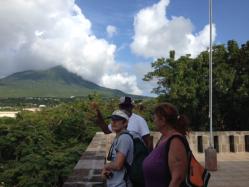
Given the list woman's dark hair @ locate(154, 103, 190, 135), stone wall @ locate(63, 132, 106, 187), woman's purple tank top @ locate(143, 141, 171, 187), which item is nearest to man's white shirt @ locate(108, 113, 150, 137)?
stone wall @ locate(63, 132, 106, 187)

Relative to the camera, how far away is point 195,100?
26688mm

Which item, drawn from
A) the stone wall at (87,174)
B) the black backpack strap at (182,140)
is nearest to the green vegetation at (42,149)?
the stone wall at (87,174)

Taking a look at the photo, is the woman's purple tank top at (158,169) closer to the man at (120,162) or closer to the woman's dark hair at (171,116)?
the woman's dark hair at (171,116)

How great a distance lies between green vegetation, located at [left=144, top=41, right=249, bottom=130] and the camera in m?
25.9

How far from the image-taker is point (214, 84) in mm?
26266

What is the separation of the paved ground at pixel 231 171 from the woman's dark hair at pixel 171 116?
25.9ft

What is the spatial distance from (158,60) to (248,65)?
5.39 metres

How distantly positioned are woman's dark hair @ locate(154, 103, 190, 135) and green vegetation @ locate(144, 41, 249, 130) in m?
22.2

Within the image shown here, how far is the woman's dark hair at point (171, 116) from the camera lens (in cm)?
354

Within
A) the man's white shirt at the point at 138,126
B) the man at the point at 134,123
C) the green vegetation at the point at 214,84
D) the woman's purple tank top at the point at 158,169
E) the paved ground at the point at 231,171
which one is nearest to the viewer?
the woman's purple tank top at the point at 158,169

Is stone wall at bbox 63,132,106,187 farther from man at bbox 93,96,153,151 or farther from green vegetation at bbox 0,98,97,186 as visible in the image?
green vegetation at bbox 0,98,97,186

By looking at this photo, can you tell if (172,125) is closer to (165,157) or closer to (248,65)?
(165,157)

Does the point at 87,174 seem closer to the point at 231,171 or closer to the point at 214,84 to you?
the point at 231,171

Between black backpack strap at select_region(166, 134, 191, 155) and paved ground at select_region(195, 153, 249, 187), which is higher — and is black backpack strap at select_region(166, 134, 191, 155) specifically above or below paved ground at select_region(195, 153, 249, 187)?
above
